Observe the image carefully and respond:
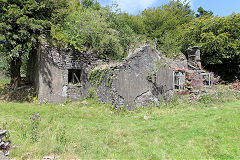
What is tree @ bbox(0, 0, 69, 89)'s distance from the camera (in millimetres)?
10234

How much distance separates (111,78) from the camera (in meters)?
9.31

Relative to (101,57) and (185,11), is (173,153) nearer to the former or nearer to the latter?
(101,57)

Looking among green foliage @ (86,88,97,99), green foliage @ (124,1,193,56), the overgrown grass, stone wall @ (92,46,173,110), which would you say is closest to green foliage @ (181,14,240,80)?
green foliage @ (124,1,193,56)

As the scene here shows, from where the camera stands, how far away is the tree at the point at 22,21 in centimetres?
1023

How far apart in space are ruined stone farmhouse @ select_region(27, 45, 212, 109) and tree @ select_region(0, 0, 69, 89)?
4.40ft

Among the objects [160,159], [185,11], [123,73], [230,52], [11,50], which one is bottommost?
[160,159]

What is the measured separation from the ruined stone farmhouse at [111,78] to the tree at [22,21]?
1.34 meters

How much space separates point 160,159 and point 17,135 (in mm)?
4207

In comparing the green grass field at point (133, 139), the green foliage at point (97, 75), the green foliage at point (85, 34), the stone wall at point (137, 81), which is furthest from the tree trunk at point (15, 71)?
the green grass field at point (133, 139)

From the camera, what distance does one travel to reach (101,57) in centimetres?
1362

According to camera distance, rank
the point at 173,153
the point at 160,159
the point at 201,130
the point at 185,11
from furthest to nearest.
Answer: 1. the point at 185,11
2. the point at 201,130
3. the point at 173,153
4. the point at 160,159

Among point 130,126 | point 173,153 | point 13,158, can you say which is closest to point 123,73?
point 130,126

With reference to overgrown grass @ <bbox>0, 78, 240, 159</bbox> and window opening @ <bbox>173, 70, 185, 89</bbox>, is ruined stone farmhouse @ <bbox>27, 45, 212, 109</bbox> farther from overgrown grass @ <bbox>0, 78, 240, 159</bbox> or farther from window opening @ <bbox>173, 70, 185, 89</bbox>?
overgrown grass @ <bbox>0, 78, 240, 159</bbox>

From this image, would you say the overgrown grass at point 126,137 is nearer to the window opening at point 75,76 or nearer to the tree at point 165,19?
the window opening at point 75,76
